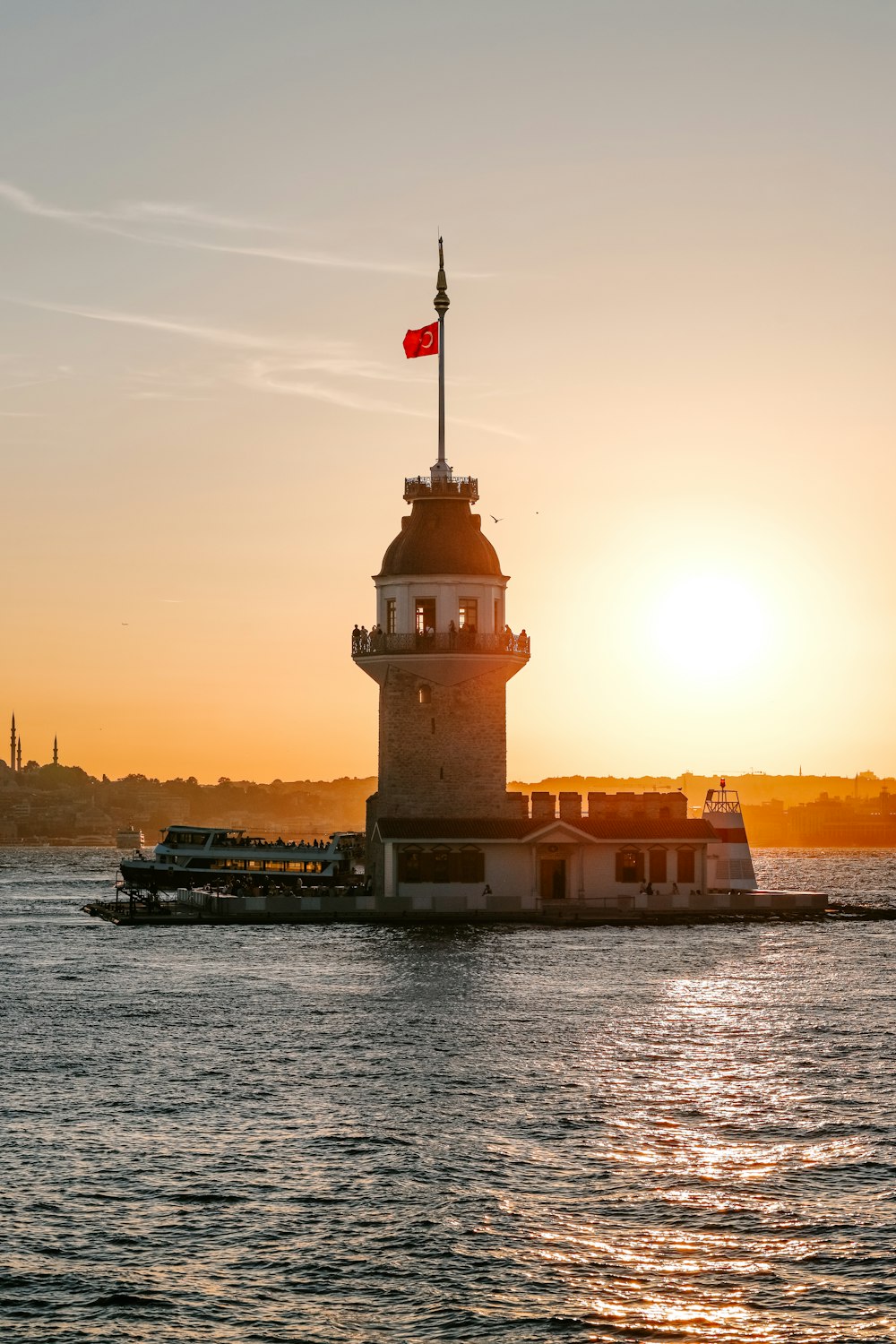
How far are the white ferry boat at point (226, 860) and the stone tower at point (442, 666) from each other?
1267 centimetres

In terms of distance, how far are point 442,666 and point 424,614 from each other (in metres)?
3.60

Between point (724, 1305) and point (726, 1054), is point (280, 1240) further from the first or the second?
point (726, 1054)

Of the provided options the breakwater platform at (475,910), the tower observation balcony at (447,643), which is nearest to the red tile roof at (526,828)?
the breakwater platform at (475,910)

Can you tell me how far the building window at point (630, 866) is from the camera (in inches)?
3531

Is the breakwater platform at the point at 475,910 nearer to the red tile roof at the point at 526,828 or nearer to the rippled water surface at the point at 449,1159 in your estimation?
the red tile roof at the point at 526,828

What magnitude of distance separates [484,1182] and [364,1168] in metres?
2.61

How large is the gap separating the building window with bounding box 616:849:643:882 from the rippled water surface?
23641mm

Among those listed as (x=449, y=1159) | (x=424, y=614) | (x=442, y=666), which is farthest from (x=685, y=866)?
(x=449, y=1159)

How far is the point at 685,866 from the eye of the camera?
299 feet

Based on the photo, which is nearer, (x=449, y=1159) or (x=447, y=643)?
(x=449, y=1159)

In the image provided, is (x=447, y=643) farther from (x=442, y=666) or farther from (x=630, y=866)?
(x=630, y=866)

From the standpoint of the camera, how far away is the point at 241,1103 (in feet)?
133

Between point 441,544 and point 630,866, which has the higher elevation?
point 441,544

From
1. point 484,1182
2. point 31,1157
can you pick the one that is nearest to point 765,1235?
point 484,1182
